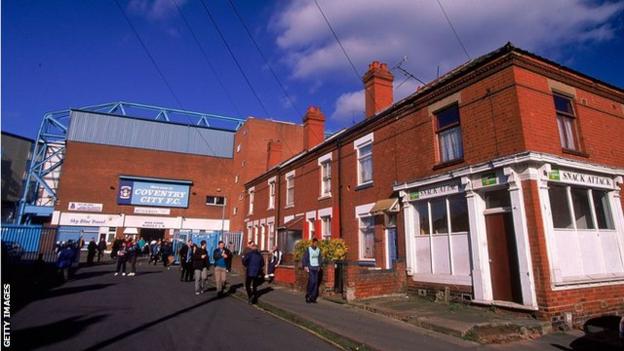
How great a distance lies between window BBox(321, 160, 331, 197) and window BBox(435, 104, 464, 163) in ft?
23.1

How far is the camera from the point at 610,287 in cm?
899

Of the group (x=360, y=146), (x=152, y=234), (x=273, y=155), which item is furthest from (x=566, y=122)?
(x=152, y=234)

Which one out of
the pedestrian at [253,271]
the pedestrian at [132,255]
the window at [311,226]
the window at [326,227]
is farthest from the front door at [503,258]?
the pedestrian at [132,255]

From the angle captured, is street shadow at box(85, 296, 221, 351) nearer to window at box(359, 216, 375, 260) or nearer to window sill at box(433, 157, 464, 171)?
window at box(359, 216, 375, 260)

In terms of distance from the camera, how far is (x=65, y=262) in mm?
14438

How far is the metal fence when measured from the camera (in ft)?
56.7

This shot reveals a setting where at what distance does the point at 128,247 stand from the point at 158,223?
22.8 metres

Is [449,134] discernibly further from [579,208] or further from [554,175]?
[579,208]

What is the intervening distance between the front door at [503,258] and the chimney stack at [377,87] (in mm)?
7718

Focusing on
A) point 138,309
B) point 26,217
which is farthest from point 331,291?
point 26,217

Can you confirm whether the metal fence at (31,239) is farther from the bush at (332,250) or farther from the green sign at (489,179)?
the green sign at (489,179)

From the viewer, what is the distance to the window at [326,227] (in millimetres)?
16948

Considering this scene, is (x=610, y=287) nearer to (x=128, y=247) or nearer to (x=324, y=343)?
(x=324, y=343)

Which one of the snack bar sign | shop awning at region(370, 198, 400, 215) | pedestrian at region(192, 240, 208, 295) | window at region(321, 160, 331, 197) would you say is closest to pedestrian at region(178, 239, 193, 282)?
pedestrian at region(192, 240, 208, 295)
